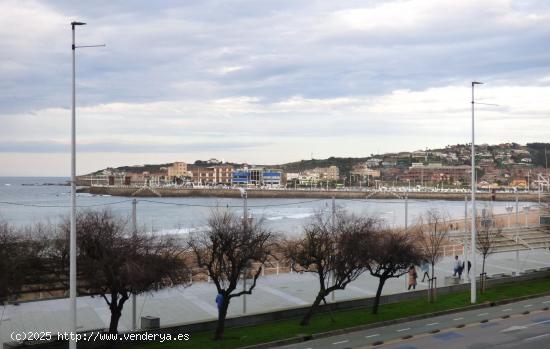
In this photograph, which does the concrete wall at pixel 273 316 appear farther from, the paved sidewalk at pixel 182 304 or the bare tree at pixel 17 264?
the bare tree at pixel 17 264

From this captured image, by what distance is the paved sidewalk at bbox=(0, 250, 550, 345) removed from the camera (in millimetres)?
19688

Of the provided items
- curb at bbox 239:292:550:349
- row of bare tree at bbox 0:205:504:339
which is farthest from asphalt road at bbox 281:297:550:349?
row of bare tree at bbox 0:205:504:339

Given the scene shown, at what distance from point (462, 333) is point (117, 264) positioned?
9891 millimetres

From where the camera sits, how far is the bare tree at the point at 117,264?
15961 millimetres

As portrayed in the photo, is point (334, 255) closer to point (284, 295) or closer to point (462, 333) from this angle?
point (462, 333)

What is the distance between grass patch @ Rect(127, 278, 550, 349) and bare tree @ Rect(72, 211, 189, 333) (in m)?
1.73

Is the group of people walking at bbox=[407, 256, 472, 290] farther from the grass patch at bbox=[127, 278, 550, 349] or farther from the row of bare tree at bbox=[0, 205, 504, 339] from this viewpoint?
the row of bare tree at bbox=[0, 205, 504, 339]

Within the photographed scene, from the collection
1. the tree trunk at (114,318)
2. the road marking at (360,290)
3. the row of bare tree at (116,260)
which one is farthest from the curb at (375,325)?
the road marking at (360,290)

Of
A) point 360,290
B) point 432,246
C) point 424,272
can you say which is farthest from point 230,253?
point 424,272

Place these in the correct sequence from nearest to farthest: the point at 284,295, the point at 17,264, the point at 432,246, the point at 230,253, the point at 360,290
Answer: the point at 17,264 < the point at 230,253 < the point at 284,295 < the point at 360,290 < the point at 432,246

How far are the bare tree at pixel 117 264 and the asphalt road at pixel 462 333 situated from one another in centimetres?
396

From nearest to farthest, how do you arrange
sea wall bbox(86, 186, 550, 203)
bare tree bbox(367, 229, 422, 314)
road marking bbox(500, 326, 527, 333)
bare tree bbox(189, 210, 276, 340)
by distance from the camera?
bare tree bbox(189, 210, 276, 340) → road marking bbox(500, 326, 527, 333) → bare tree bbox(367, 229, 422, 314) → sea wall bbox(86, 186, 550, 203)

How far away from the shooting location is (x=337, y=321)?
20.6m

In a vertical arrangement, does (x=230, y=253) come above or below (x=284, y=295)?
above
